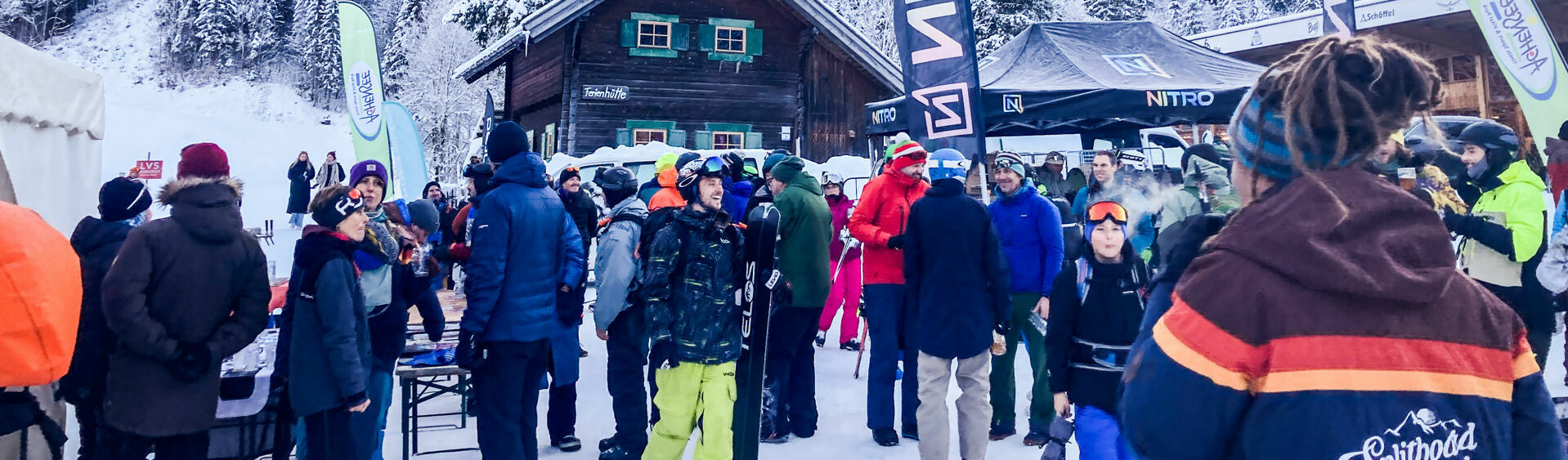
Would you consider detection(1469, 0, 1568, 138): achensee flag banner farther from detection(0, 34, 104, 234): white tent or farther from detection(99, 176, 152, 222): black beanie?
detection(0, 34, 104, 234): white tent

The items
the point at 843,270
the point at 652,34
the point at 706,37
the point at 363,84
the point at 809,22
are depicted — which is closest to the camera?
the point at 843,270

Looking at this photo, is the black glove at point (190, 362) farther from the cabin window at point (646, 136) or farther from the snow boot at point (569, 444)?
the cabin window at point (646, 136)

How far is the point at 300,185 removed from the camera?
1858 centimetres

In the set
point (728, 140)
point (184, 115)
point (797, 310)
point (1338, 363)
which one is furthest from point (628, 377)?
point (184, 115)

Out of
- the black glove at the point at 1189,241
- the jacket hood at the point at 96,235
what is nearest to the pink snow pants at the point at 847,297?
the jacket hood at the point at 96,235

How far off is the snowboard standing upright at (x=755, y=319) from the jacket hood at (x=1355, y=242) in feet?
10.1

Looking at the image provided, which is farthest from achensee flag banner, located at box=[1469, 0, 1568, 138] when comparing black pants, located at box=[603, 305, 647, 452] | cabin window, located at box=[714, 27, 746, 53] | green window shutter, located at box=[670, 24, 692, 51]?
green window shutter, located at box=[670, 24, 692, 51]

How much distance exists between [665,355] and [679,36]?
17.7 m

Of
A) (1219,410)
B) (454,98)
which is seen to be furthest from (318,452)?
(454,98)

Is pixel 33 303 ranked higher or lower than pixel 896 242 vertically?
lower

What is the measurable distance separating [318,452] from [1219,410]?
3732 millimetres

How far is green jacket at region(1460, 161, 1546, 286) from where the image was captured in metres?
4.87

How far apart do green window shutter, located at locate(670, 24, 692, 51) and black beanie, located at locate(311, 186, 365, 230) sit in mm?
17758

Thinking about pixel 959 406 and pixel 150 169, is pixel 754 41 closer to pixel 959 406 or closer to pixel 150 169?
pixel 150 169
